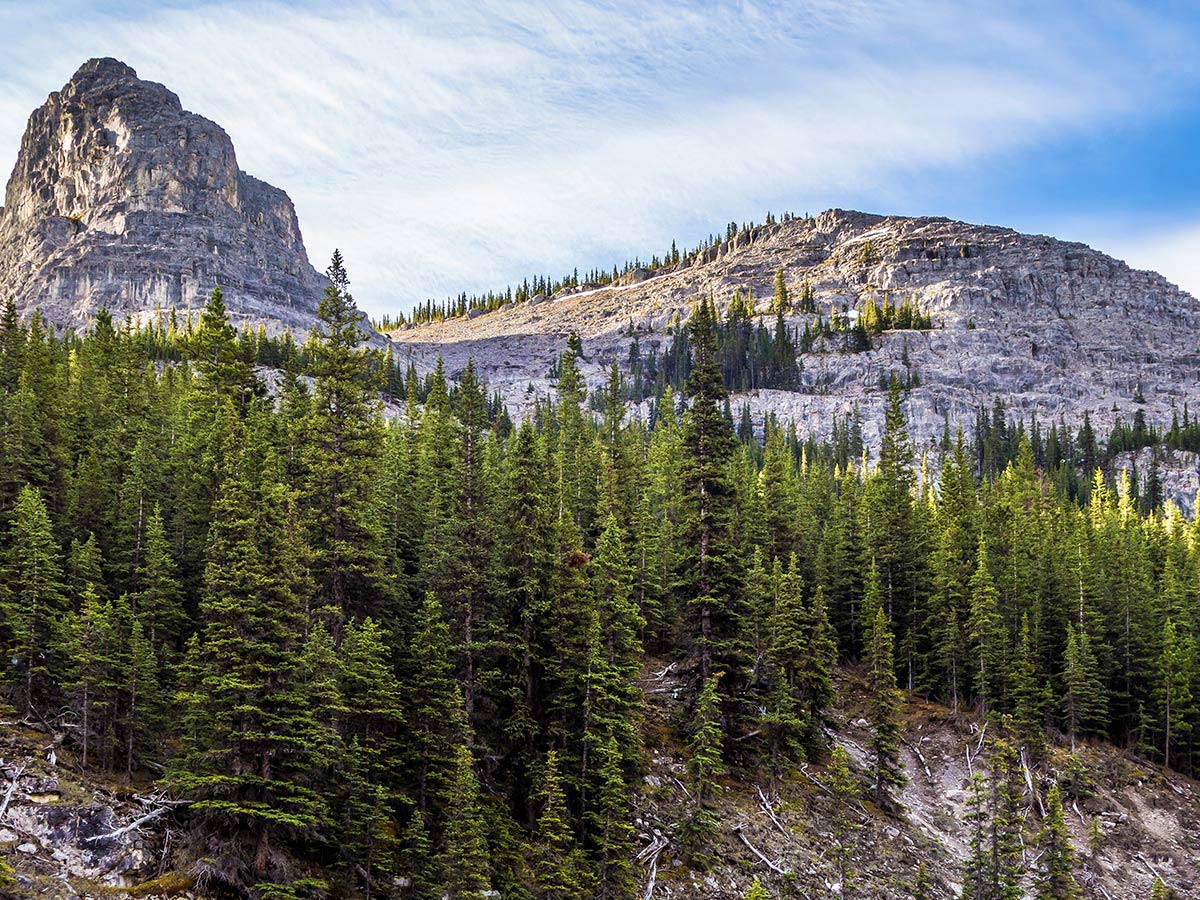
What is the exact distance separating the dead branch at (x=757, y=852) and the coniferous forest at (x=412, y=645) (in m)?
1.79

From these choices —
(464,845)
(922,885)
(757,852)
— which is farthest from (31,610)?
(922,885)

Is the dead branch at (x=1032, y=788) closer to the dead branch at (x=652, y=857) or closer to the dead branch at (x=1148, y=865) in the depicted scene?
the dead branch at (x=1148, y=865)

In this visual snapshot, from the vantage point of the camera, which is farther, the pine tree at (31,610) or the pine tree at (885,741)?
the pine tree at (885,741)

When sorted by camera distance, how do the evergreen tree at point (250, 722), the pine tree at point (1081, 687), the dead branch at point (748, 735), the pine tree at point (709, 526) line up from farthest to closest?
the pine tree at point (1081, 687), the dead branch at point (748, 735), the pine tree at point (709, 526), the evergreen tree at point (250, 722)

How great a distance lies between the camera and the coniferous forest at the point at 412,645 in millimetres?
27953

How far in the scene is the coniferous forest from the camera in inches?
1101

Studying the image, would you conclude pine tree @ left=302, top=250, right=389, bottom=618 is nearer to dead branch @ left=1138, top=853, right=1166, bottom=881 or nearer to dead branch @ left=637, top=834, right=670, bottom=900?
dead branch @ left=637, top=834, right=670, bottom=900

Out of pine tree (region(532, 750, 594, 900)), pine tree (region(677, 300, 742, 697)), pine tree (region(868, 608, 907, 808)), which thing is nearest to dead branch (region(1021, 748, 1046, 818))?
pine tree (region(868, 608, 907, 808))

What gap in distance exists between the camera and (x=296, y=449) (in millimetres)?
39406

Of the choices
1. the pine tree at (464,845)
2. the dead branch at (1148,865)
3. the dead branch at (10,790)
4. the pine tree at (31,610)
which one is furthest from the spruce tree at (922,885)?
the pine tree at (31,610)

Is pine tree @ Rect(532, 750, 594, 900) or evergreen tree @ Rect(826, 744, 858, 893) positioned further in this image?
evergreen tree @ Rect(826, 744, 858, 893)

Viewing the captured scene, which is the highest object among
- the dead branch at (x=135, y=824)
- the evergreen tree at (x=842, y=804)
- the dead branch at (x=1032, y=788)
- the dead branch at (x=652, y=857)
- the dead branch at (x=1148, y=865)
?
the dead branch at (x=135, y=824)

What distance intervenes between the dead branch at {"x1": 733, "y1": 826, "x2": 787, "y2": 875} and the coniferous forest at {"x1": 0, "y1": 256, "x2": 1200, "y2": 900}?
179 centimetres

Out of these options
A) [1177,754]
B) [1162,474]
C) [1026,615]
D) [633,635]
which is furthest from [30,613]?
[1162,474]
